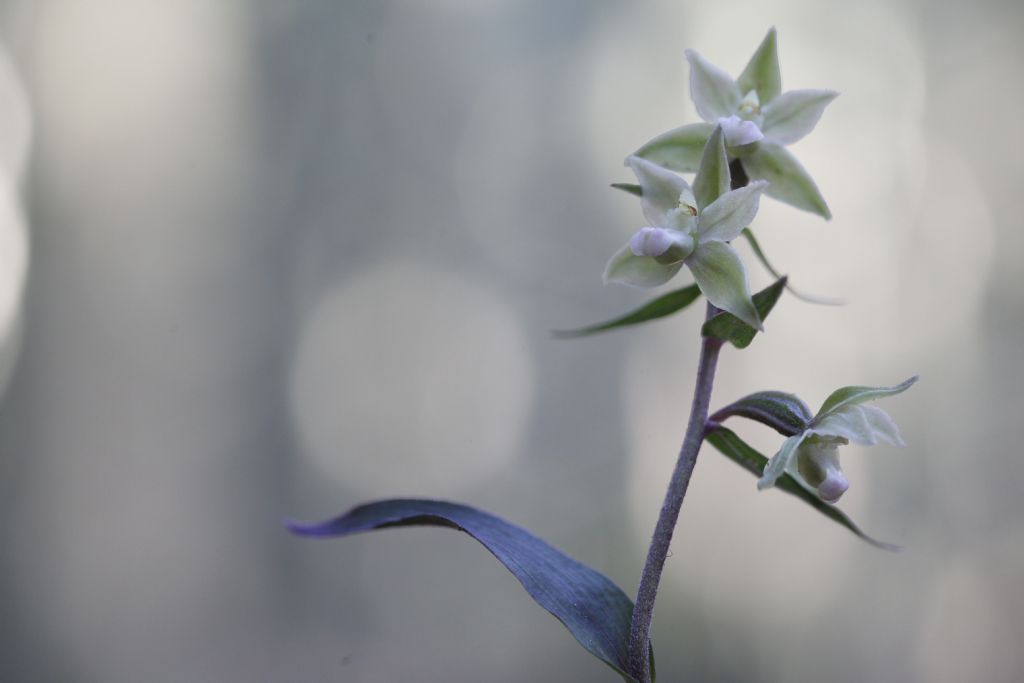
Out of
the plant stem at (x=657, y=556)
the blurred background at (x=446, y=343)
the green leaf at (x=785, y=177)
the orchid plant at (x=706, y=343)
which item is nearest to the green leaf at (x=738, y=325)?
the orchid plant at (x=706, y=343)

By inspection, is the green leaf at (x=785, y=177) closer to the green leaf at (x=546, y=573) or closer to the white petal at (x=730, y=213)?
the white petal at (x=730, y=213)

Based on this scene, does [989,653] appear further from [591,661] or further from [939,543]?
[591,661]

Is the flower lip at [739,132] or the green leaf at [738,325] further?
the flower lip at [739,132]

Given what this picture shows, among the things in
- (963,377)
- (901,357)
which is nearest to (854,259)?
(901,357)

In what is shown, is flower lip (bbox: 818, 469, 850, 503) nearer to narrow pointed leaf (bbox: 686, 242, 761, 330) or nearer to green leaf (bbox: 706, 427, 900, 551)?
green leaf (bbox: 706, 427, 900, 551)

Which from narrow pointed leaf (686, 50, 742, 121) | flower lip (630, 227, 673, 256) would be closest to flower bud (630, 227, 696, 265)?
flower lip (630, 227, 673, 256)

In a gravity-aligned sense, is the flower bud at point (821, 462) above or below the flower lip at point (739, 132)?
below
